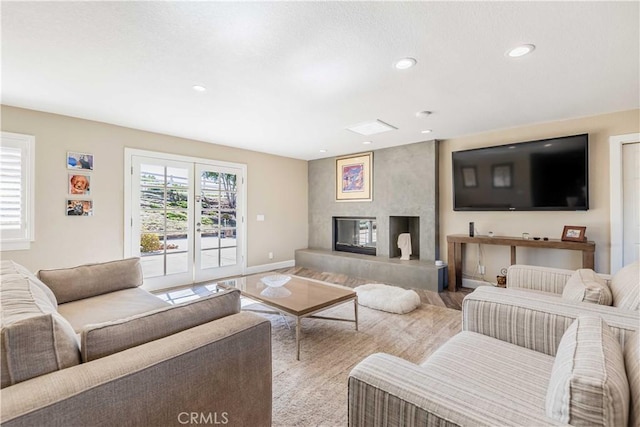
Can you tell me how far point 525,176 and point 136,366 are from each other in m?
4.32

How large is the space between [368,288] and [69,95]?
389 centimetres

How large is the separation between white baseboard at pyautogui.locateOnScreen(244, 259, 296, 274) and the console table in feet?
9.96

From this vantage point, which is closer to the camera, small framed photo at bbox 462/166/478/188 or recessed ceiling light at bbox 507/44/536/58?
recessed ceiling light at bbox 507/44/536/58

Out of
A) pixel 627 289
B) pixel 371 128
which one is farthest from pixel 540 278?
pixel 371 128

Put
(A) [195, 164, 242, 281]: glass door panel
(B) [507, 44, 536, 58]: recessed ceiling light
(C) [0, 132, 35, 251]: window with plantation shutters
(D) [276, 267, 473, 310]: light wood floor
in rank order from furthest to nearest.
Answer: (A) [195, 164, 242, 281]: glass door panel
(D) [276, 267, 473, 310]: light wood floor
(C) [0, 132, 35, 251]: window with plantation shutters
(B) [507, 44, 536, 58]: recessed ceiling light

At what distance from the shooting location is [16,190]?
3.11 metres

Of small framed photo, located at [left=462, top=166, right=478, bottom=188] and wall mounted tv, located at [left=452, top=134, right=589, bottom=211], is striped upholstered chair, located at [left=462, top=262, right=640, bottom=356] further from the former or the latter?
small framed photo, located at [left=462, top=166, right=478, bottom=188]

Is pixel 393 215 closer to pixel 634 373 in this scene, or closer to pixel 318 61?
pixel 318 61

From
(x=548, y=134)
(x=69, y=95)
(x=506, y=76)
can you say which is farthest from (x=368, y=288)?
(x=69, y=95)

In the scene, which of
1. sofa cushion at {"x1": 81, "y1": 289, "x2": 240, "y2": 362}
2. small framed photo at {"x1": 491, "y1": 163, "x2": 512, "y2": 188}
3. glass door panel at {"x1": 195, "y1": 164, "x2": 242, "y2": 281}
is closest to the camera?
sofa cushion at {"x1": 81, "y1": 289, "x2": 240, "y2": 362}

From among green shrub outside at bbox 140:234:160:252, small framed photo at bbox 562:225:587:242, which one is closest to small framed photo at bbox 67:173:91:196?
green shrub outside at bbox 140:234:160:252

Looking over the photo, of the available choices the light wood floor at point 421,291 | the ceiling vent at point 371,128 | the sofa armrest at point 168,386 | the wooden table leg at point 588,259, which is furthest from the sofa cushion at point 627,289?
the ceiling vent at point 371,128

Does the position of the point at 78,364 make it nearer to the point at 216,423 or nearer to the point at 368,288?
the point at 216,423

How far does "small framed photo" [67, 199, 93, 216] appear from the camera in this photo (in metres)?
3.44
